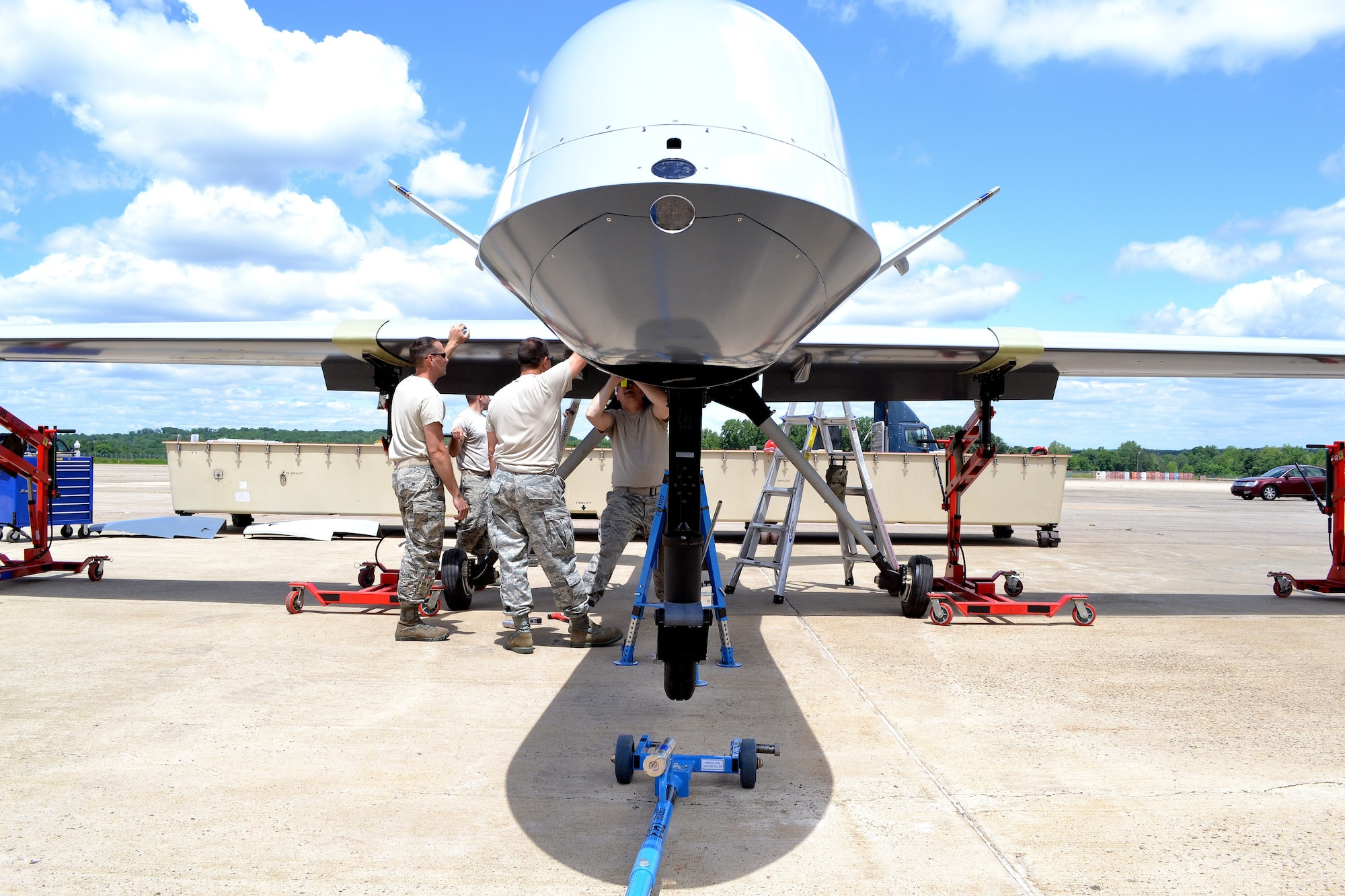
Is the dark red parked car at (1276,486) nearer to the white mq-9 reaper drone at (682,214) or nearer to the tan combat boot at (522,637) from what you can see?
the tan combat boot at (522,637)

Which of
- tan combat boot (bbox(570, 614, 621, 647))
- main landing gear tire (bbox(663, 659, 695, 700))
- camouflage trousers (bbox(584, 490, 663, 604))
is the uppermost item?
camouflage trousers (bbox(584, 490, 663, 604))

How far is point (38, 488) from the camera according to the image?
7738 mm

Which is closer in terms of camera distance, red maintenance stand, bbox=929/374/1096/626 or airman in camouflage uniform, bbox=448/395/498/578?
airman in camouflage uniform, bbox=448/395/498/578

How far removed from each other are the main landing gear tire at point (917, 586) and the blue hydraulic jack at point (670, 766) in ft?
11.8

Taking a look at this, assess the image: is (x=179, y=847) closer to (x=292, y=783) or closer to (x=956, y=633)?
(x=292, y=783)

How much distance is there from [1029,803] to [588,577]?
3577 millimetres

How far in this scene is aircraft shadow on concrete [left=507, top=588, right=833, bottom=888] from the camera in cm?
249

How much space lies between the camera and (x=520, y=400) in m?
4.98

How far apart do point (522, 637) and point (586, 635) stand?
46 cm

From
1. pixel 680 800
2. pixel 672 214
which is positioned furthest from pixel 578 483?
pixel 672 214

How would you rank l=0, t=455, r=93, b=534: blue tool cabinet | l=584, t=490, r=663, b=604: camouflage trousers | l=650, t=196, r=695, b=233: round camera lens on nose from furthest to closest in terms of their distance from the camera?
l=0, t=455, r=93, b=534: blue tool cabinet → l=584, t=490, r=663, b=604: camouflage trousers → l=650, t=196, r=695, b=233: round camera lens on nose

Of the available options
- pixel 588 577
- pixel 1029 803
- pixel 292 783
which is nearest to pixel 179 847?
pixel 292 783

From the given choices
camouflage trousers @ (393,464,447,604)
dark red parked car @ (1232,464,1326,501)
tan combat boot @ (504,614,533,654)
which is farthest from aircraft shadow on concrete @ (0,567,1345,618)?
dark red parked car @ (1232,464,1326,501)

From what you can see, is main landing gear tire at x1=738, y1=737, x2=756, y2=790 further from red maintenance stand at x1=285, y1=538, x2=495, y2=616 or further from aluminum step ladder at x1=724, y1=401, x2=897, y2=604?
aluminum step ladder at x1=724, y1=401, x2=897, y2=604
